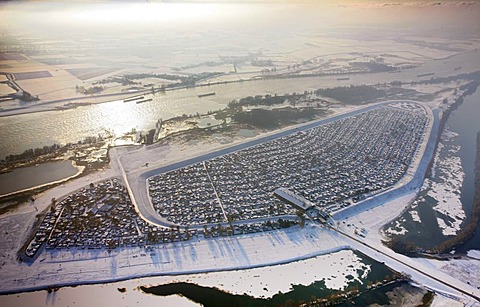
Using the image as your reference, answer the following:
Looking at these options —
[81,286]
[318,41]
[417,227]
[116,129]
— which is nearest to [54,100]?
[116,129]

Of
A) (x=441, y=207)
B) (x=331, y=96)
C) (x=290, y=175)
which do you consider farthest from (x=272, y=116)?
(x=441, y=207)

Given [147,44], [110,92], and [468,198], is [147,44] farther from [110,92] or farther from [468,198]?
[468,198]

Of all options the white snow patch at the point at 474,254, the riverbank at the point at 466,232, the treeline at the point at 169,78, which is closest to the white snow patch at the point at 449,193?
the riverbank at the point at 466,232

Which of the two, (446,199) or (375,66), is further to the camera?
(375,66)

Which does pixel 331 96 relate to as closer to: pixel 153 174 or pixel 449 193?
pixel 449 193

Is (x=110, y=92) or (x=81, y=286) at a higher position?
(x=110, y=92)

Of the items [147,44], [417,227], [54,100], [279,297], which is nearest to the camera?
[279,297]

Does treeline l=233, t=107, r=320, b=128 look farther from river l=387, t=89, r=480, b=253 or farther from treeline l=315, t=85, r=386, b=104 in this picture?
river l=387, t=89, r=480, b=253
